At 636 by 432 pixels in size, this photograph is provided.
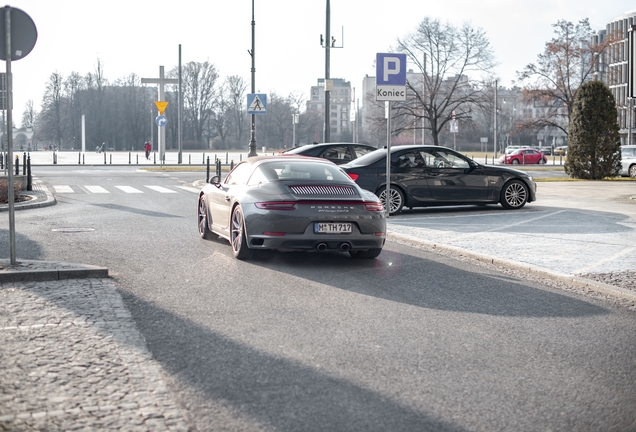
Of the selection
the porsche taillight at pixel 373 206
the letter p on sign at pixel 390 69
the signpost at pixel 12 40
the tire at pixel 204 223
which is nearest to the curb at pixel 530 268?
the porsche taillight at pixel 373 206

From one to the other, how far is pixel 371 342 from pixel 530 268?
4.28 meters

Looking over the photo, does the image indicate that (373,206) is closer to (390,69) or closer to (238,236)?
(238,236)

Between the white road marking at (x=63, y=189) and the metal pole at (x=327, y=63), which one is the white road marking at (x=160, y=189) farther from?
the metal pole at (x=327, y=63)

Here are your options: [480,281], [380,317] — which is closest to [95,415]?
[380,317]

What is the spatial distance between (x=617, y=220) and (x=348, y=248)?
790 cm

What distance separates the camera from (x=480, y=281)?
8898mm

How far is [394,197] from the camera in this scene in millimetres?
17062

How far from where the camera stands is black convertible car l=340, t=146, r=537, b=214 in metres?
17.0

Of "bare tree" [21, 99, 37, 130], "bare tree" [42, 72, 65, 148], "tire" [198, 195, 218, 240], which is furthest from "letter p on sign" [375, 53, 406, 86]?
"bare tree" [21, 99, 37, 130]

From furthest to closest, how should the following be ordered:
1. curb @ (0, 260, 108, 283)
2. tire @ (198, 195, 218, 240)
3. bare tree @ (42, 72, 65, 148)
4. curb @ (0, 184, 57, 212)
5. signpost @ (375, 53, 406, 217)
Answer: bare tree @ (42, 72, 65, 148) < curb @ (0, 184, 57, 212) < signpost @ (375, 53, 406, 217) < tire @ (198, 195, 218, 240) < curb @ (0, 260, 108, 283)

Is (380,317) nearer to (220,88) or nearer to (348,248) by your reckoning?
(348,248)

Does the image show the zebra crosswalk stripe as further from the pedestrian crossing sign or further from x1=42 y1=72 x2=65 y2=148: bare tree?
x1=42 y1=72 x2=65 y2=148: bare tree

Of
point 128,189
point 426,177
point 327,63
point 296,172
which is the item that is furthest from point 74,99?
point 296,172

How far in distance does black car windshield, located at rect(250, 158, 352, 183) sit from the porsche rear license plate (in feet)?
2.72
